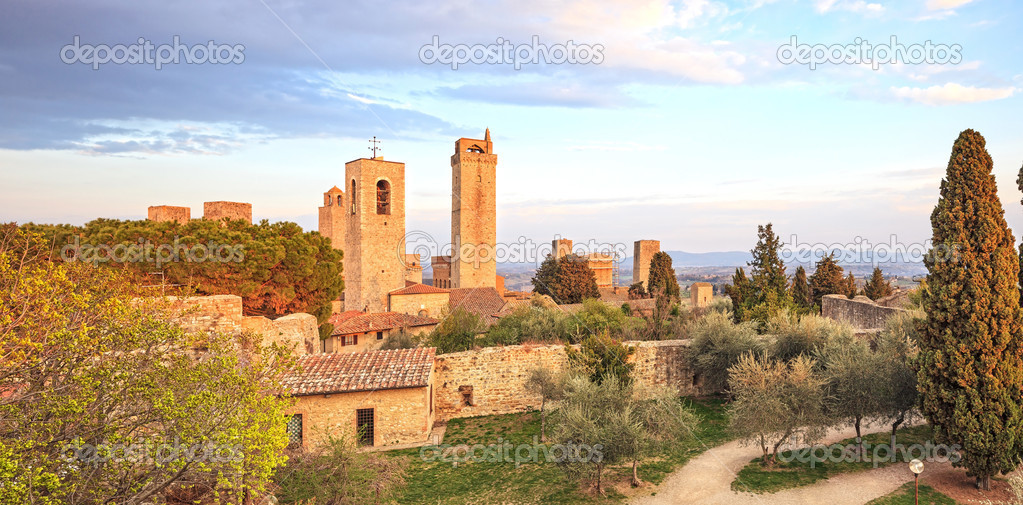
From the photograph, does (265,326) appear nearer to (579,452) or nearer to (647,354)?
(579,452)

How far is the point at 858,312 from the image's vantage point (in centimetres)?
2359

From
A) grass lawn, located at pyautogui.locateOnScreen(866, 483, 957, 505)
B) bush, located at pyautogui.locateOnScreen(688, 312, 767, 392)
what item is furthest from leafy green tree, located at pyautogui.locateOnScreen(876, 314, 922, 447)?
bush, located at pyautogui.locateOnScreen(688, 312, 767, 392)

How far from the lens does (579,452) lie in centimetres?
1081

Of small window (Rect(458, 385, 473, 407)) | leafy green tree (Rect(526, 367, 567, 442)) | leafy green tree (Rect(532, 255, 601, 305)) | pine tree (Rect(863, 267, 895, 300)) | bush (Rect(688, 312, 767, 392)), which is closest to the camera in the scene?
leafy green tree (Rect(526, 367, 567, 442))

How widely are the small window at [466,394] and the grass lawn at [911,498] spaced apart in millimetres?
11223

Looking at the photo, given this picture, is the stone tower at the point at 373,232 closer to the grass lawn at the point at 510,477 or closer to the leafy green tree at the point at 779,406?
the grass lawn at the point at 510,477

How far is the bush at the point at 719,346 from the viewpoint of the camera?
1745 cm

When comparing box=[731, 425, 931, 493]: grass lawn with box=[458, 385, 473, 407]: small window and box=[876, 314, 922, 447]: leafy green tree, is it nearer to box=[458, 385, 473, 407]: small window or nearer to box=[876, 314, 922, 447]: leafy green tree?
box=[876, 314, 922, 447]: leafy green tree

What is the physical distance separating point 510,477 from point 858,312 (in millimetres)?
19423

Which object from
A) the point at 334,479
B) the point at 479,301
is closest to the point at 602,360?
the point at 334,479

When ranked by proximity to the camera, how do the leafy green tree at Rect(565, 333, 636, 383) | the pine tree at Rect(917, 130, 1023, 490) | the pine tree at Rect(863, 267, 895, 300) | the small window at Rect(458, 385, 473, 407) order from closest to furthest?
the pine tree at Rect(917, 130, 1023, 490)
the leafy green tree at Rect(565, 333, 636, 383)
the small window at Rect(458, 385, 473, 407)
the pine tree at Rect(863, 267, 895, 300)

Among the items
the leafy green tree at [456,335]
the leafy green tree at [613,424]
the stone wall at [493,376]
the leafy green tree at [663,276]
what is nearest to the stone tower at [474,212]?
the leafy green tree at [663,276]

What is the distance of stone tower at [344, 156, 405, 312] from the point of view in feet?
124

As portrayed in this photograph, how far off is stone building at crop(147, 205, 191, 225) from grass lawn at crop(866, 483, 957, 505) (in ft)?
87.9
